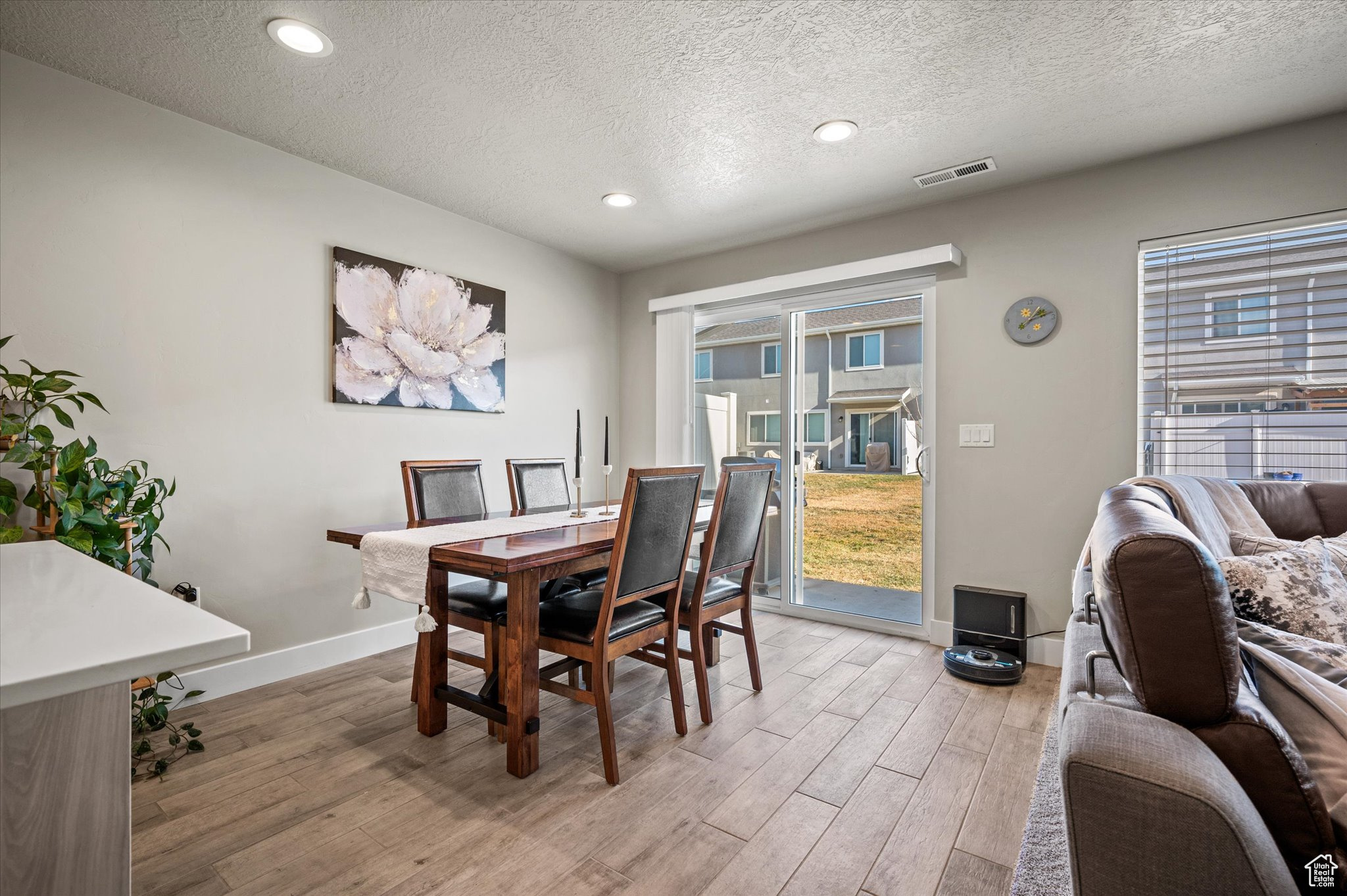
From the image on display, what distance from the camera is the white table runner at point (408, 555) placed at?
1.95 meters

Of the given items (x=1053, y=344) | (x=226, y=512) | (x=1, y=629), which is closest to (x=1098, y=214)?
(x=1053, y=344)

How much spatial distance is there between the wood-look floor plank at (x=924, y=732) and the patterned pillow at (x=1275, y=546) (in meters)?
1.11

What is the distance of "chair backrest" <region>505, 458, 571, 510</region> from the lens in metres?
3.11

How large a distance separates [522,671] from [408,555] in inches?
20.3

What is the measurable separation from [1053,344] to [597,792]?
9.34 feet

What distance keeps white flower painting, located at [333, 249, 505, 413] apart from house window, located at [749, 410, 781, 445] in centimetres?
163

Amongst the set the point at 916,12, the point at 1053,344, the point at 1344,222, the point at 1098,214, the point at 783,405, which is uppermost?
the point at 916,12

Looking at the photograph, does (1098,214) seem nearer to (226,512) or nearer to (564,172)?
(564,172)

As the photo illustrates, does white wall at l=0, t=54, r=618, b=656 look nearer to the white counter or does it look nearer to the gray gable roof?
the gray gable roof

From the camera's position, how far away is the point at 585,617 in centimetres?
206

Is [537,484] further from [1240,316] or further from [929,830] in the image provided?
[1240,316]

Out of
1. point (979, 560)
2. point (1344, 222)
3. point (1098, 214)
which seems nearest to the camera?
point (1344, 222)

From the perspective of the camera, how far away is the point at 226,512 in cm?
267

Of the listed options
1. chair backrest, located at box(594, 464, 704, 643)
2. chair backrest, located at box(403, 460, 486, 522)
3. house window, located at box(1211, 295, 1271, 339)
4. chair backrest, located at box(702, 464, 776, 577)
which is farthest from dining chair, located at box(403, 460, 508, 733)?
house window, located at box(1211, 295, 1271, 339)
